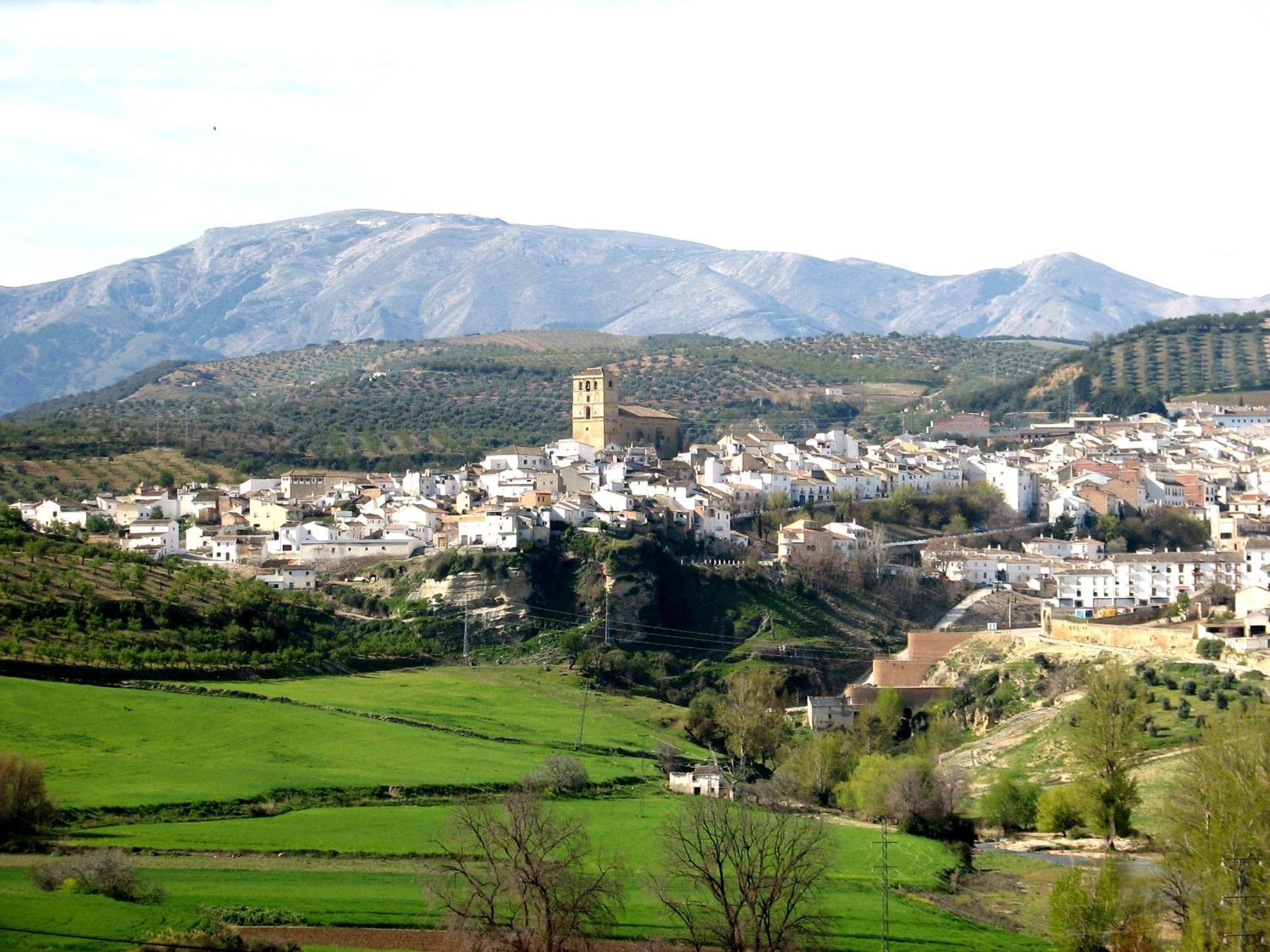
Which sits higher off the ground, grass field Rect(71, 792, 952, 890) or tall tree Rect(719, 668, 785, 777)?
tall tree Rect(719, 668, 785, 777)

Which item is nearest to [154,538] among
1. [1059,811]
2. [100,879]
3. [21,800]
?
[21,800]

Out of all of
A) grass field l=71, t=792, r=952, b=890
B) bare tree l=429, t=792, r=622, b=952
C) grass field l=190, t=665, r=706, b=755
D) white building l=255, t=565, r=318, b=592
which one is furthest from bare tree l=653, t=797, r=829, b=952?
white building l=255, t=565, r=318, b=592

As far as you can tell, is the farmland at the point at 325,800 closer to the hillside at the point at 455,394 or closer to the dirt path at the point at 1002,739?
the dirt path at the point at 1002,739

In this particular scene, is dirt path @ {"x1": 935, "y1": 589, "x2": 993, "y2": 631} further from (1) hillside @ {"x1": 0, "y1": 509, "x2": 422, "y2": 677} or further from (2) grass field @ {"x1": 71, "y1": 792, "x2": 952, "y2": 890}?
(2) grass field @ {"x1": 71, "y1": 792, "x2": 952, "y2": 890}

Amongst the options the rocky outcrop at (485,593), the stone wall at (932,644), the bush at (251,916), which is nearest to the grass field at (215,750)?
the bush at (251,916)

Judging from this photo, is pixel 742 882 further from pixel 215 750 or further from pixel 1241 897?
pixel 215 750

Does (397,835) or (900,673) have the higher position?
(900,673)
